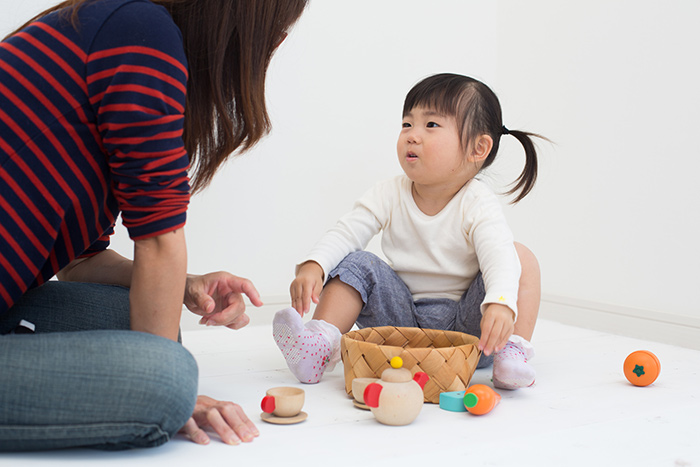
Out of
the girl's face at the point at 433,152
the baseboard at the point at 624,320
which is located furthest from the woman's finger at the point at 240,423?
the baseboard at the point at 624,320

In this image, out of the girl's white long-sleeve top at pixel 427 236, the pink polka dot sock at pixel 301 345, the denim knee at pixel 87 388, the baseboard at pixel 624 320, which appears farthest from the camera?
the baseboard at pixel 624 320

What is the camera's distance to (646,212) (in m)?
1.71

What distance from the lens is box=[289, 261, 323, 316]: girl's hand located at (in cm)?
118

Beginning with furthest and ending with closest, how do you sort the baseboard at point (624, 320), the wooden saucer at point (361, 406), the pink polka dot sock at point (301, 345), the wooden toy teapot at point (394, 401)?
the baseboard at point (624, 320) < the pink polka dot sock at point (301, 345) < the wooden saucer at point (361, 406) < the wooden toy teapot at point (394, 401)

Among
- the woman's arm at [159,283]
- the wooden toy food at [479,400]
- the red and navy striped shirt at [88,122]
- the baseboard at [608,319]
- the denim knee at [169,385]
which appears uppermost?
the red and navy striped shirt at [88,122]

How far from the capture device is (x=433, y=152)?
1312mm

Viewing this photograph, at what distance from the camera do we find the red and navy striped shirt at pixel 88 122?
725 mm

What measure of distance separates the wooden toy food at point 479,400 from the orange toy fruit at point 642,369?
0.31m

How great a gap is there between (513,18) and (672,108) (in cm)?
71

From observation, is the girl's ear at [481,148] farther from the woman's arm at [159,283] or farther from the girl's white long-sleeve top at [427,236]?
the woman's arm at [159,283]

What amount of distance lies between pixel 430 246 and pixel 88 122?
736mm

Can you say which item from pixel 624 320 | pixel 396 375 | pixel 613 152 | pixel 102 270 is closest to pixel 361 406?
pixel 396 375

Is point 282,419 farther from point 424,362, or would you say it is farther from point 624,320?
point 624,320

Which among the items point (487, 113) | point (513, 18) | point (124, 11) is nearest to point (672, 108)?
point (487, 113)
